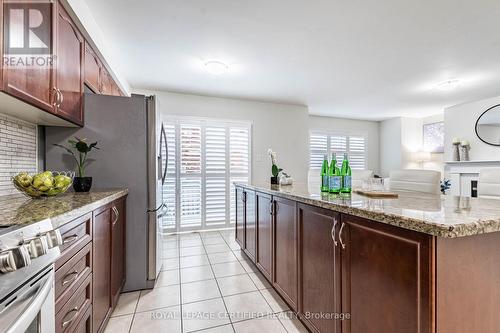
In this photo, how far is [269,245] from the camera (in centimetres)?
195

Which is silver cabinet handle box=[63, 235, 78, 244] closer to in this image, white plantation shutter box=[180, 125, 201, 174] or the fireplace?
white plantation shutter box=[180, 125, 201, 174]

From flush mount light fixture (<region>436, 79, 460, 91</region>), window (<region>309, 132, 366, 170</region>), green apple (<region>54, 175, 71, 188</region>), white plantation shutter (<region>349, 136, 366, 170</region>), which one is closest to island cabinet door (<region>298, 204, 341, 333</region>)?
green apple (<region>54, 175, 71, 188</region>)

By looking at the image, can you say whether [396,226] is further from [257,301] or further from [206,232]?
[206,232]

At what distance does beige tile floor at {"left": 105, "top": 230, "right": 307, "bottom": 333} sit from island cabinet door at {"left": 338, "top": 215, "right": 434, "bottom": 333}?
2.27 ft

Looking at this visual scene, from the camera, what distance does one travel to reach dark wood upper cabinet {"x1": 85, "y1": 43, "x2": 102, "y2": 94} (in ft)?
6.52

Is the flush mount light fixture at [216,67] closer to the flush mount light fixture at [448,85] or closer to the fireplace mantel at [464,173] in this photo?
the flush mount light fixture at [448,85]

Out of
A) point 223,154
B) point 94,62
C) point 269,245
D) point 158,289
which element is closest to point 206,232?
point 223,154

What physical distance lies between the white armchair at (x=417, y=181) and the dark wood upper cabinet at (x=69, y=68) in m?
2.59

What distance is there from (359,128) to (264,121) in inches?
117

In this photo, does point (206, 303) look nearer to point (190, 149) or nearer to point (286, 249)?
point (286, 249)

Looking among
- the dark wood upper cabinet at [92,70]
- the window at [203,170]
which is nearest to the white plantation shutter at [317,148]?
the window at [203,170]

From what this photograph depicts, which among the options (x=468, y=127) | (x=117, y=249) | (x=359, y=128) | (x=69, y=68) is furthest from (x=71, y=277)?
(x=359, y=128)

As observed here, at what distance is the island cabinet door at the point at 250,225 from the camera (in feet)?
7.68

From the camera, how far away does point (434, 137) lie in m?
5.35
